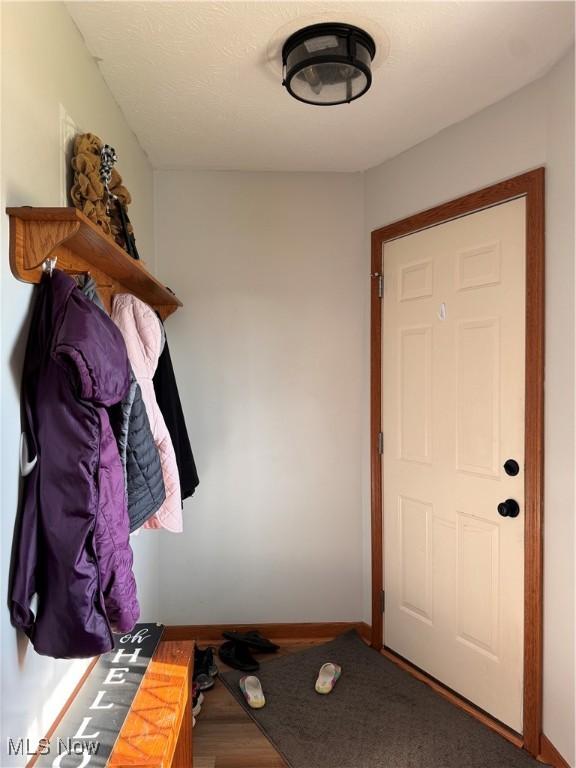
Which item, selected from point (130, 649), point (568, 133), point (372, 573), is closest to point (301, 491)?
point (372, 573)

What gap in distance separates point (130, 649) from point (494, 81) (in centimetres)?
243

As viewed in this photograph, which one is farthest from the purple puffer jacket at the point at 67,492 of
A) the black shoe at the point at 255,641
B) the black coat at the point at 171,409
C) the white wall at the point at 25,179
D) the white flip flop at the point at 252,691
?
the black shoe at the point at 255,641

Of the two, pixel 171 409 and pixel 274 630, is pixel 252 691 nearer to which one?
pixel 274 630

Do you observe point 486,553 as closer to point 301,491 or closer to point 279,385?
point 301,491

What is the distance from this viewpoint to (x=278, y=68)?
1746 mm

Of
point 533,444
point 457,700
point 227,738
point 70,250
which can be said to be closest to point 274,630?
point 227,738

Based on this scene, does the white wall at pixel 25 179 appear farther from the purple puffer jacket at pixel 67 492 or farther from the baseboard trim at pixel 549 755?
the baseboard trim at pixel 549 755

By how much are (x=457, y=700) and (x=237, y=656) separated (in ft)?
3.36

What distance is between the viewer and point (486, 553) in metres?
2.03

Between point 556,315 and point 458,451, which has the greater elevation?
point 556,315

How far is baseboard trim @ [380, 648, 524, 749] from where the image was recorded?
191 centimetres

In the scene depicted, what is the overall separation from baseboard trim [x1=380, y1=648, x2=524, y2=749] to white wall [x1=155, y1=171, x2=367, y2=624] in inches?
13.5

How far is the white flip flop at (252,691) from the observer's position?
207 cm

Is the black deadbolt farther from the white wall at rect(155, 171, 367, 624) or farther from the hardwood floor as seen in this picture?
the hardwood floor
